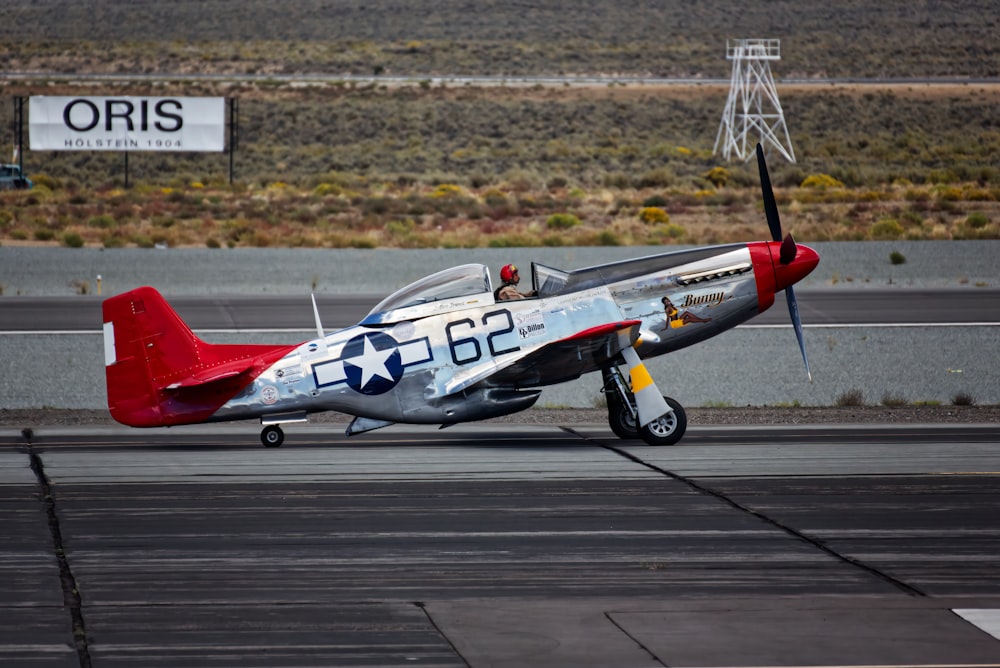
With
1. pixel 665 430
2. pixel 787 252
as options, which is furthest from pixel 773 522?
pixel 787 252

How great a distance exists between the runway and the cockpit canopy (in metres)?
1.64

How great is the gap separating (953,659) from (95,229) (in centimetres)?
4322

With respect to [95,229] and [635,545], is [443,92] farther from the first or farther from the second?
[635,545]

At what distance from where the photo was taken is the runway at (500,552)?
27.7ft

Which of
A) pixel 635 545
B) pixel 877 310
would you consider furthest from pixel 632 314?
pixel 877 310

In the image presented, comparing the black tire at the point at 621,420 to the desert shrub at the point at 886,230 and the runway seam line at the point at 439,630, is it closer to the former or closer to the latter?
the runway seam line at the point at 439,630

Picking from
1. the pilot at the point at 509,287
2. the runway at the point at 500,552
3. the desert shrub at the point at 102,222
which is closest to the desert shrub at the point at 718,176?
the desert shrub at the point at 102,222

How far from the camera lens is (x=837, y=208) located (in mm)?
53469

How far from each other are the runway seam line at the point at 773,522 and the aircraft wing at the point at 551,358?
1.15m

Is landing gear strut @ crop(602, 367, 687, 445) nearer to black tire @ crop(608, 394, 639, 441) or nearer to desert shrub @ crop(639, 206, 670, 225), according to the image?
black tire @ crop(608, 394, 639, 441)

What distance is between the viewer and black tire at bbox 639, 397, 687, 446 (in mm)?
15953

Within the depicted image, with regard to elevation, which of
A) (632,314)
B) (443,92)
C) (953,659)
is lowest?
(953,659)

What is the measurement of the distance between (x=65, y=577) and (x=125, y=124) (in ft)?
171

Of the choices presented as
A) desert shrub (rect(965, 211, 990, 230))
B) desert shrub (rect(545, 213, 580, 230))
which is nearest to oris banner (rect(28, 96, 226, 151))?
desert shrub (rect(545, 213, 580, 230))
